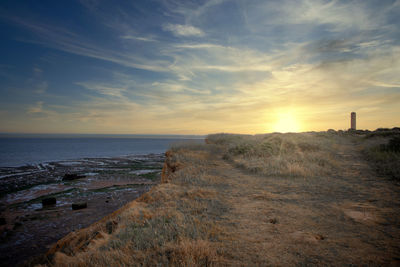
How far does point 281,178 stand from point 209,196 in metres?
3.84

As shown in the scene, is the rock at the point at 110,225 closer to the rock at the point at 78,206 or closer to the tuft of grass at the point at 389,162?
the tuft of grass at the point at 389,162

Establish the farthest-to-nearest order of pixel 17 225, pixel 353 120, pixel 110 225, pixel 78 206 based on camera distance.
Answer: pixel 353 120, pixel 78 206, pixel 17 225, pixel 110 225

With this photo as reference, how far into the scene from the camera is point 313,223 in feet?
12.9

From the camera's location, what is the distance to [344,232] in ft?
11.6

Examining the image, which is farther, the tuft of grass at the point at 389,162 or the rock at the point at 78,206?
the rock at the point at 78,206

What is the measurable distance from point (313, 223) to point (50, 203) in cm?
1961

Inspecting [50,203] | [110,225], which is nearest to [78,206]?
[50,203]

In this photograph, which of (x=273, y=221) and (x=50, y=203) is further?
(x=50, y=203)

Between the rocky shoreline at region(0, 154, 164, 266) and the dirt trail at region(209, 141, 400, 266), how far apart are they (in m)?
11.7

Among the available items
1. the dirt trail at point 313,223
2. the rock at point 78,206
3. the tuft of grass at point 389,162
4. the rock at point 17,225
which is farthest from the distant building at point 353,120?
the rock at point 17,225

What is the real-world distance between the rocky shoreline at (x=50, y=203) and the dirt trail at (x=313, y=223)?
11.7 metres

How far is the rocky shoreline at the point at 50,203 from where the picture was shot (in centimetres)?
1095

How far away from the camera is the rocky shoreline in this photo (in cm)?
1095

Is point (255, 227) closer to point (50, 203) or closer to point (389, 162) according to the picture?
point (389, 162)
